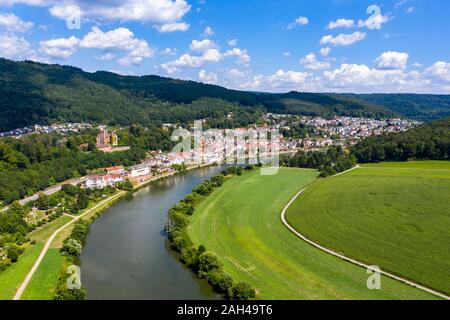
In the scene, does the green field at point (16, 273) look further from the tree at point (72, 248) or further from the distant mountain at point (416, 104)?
the distant mountain at point (416, 104)

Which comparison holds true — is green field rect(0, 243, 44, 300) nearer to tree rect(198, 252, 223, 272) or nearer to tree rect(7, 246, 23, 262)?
tree rect(7, 246, 23, 262)

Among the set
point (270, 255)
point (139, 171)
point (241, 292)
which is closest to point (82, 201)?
point (139, 171)

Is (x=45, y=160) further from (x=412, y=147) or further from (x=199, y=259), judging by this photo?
(x=412, y=147)

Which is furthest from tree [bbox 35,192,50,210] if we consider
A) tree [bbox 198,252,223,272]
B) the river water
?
tree [bbox 198,252,223,272]

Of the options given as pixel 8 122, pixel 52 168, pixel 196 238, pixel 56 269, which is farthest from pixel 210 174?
pixel 8 122

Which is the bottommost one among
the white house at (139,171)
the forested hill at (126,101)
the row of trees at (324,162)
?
the white house at (139,171)

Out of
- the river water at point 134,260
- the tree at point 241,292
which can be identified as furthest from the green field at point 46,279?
the tree at point 241,292
